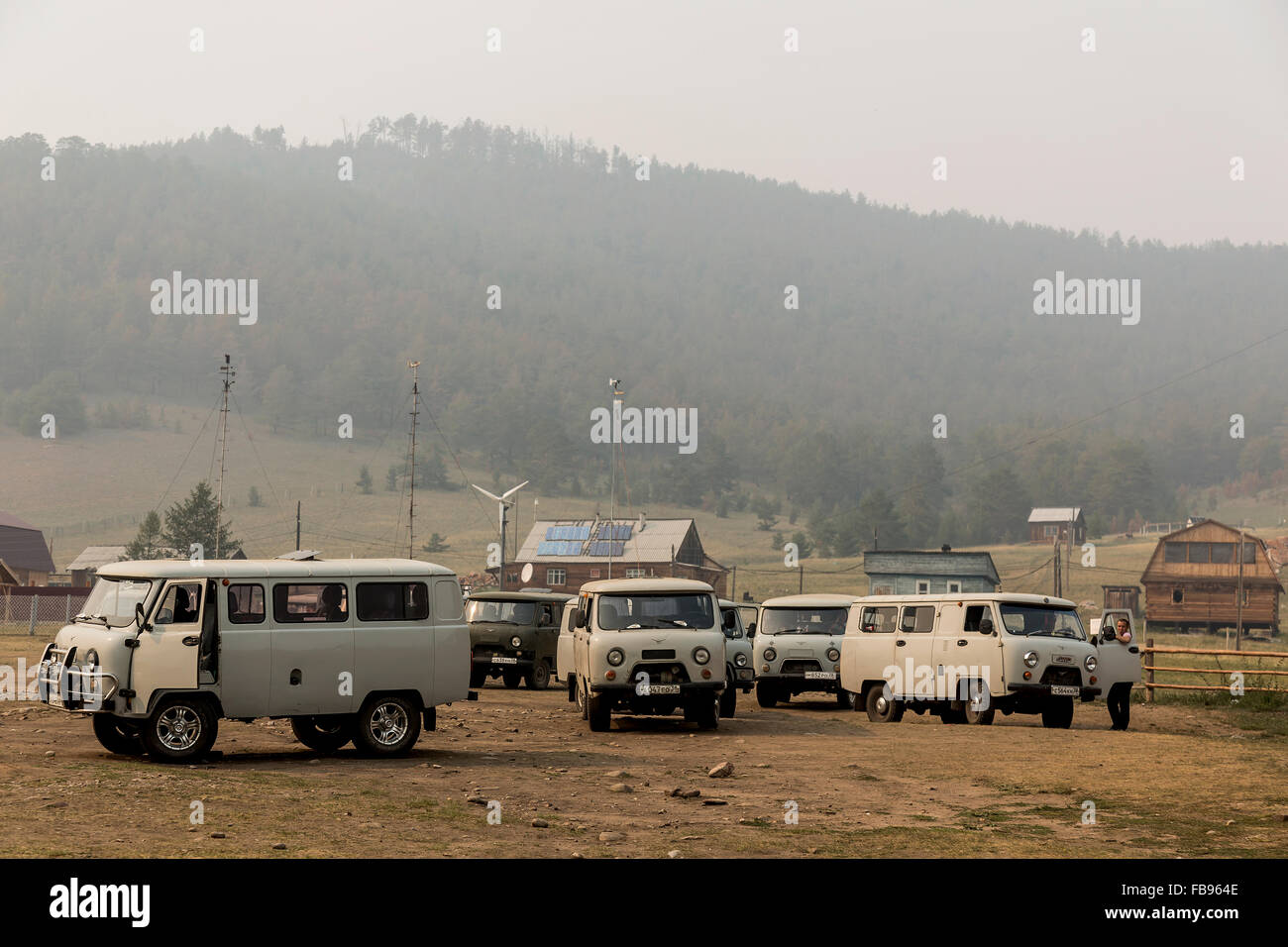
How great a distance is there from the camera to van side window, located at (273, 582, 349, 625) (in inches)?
664

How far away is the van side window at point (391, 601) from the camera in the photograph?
682 inches

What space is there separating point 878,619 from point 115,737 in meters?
A: 14.0

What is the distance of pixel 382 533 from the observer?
140 m

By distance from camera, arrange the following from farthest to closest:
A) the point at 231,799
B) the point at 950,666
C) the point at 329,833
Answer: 1. the point at 950,666
2. the point at 231,799
3. the point at 329,833

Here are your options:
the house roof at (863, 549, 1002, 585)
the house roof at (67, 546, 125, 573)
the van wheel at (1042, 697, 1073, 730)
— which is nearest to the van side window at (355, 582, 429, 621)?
the van wheel at (1042, 697, 1073, 730)

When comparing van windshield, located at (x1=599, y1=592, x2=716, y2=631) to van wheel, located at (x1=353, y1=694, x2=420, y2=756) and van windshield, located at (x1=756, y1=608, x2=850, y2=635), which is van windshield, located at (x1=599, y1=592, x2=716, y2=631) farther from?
van windshield, located at (x1=756, y1=608, x2=850, y2=635)

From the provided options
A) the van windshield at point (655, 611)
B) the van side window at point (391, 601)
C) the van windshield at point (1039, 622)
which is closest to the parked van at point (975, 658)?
the van windshield at point (1039, 622)

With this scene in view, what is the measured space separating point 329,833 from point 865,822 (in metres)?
4.96

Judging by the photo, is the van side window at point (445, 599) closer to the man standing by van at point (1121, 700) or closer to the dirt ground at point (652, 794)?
the dirt ground at point (652, 794)

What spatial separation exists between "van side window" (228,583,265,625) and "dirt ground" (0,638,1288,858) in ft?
5.46
